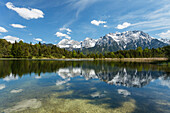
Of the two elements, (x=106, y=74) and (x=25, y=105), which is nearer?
(x=25, y=105)

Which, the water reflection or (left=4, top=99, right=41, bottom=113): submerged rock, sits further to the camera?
the water reflection

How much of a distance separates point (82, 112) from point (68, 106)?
1948mm

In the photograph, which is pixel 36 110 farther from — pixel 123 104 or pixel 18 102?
pixel 123 104

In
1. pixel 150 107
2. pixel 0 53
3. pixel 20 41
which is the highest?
pixel 20 41

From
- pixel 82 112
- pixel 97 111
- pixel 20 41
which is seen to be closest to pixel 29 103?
pixel 82 112

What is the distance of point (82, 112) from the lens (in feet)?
30.8

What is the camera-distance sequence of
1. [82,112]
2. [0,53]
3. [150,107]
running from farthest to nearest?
[0,53] → [150,107] → [82,112]

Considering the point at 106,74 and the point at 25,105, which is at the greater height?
the point at 25,105

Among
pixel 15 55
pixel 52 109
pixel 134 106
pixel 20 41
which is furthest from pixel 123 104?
pixel 20 41

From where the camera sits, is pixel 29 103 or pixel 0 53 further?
pixel 0 53

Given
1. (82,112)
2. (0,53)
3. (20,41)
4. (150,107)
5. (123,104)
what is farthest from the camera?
(20,41)

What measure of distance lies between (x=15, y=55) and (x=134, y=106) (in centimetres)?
19609

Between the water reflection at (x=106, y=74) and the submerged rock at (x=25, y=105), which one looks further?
the water reflection at (x=106, y=74)

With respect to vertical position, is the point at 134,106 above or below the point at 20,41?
below
